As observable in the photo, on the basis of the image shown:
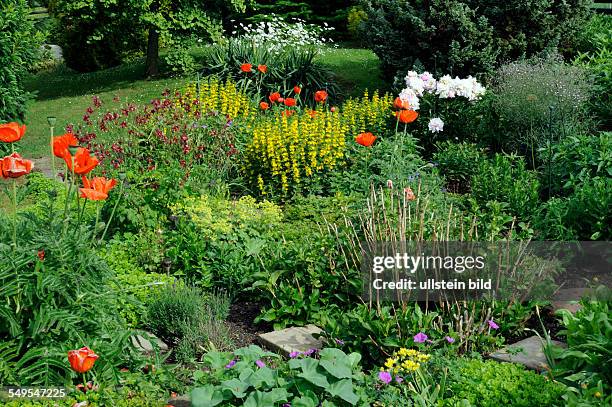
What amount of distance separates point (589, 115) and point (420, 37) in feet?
9.45

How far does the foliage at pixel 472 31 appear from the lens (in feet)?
32.6

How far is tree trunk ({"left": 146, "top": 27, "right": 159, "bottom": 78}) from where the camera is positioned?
14844 millimetres

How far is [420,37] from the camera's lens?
10.3m

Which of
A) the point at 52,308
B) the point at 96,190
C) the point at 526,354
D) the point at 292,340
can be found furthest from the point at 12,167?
the point at 526,354

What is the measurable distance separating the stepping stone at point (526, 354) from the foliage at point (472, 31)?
21.1ft

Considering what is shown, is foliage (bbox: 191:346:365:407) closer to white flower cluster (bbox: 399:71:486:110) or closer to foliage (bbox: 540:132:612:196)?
foliage (bbox: 540:132:612:196)

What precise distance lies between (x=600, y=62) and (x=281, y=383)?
8.07 m

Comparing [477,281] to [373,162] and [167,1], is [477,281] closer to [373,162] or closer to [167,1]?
[373,162]

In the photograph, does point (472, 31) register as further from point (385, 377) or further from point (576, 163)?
point (385, 377)

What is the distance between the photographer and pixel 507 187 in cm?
630

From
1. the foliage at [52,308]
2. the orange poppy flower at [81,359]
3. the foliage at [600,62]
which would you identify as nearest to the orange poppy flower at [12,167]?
the foliage at [52,308]

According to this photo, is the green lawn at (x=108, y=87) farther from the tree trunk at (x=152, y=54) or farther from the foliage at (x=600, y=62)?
the foliage at (x=600, y=62)

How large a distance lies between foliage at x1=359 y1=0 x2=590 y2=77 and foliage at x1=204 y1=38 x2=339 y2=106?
1320 mm

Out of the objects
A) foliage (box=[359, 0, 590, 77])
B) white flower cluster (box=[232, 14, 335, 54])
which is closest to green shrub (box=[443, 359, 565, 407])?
foliage (box=[359, 0, 590, 77])
